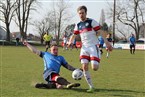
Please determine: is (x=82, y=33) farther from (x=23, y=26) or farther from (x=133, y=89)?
(x=23, y=26)

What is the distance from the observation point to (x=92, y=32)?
30.7 ft

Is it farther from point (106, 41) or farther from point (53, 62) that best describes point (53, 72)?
point (106, 41)

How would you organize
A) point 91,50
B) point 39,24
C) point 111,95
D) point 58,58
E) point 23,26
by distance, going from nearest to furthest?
1. point 111,95
2. point 91,50
3. point 58,58
4. point 23,26
5. point 39,24

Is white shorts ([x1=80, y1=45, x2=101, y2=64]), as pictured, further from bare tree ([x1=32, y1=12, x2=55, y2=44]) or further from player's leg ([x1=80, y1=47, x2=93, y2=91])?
bare tree ([x1=32, y1=12, x2=55, y2=44])

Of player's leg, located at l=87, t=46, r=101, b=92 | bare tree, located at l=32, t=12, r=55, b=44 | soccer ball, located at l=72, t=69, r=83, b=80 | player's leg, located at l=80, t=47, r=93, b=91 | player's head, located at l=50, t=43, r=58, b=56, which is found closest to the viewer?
soccer ball, located at l=72, t=69, r=83, b=80

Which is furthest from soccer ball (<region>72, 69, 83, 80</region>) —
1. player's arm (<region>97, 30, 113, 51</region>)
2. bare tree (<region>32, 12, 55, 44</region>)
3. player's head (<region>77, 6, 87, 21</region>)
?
bare tree (<region>32, 12, 55, 44</region>)

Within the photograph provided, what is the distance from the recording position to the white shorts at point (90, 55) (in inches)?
362

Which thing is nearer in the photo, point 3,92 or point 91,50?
point 3,92

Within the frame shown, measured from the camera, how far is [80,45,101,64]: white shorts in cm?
920

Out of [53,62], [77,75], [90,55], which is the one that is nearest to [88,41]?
[90,55]

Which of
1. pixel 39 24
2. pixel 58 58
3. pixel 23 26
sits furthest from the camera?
pixel 39 24

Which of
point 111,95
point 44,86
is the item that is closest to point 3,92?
point 44,86

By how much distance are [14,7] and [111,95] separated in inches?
2577

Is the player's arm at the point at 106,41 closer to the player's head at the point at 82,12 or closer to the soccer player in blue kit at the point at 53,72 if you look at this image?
the player's head at the point at 82,12
